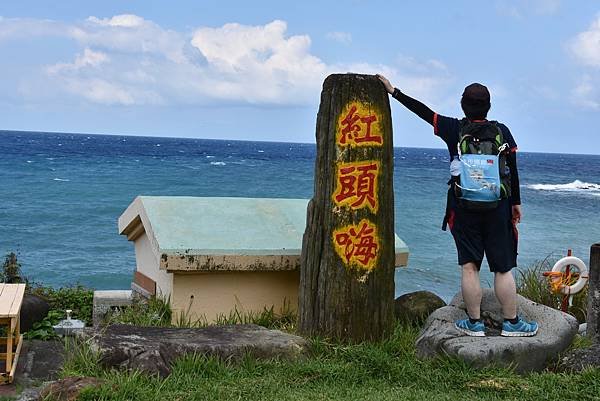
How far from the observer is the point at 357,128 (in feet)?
19.6

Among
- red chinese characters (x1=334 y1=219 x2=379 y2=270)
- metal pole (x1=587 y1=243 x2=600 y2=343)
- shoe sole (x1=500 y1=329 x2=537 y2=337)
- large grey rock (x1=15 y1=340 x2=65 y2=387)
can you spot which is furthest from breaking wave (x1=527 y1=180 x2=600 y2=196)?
large grey rock (x1=15 y1=340 x2=65 y2=387)

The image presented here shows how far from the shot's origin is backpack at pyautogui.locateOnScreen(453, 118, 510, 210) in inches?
218

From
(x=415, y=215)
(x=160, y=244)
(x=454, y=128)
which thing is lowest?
→ (x=415, y=215)

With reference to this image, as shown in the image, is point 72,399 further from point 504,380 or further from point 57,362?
point 504,380

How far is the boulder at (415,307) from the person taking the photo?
676 cm

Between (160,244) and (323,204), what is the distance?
1385mm

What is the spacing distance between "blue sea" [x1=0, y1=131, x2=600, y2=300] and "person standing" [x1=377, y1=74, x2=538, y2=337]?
258 inches

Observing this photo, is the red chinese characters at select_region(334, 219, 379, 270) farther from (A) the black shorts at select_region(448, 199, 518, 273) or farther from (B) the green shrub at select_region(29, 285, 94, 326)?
(B) the green shrub at select_region(29, 285, 94, 326)

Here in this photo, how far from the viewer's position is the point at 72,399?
14.9 ft

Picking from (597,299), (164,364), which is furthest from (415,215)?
(164,364)

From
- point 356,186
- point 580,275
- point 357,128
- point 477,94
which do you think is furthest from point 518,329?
point 580,275

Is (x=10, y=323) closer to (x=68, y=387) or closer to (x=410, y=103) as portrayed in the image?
(x=68, y=387)

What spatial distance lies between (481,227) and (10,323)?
343 cm

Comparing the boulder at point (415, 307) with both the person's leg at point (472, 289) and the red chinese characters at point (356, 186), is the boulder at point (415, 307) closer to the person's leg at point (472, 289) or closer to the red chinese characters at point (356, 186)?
the person's leg at point (472, 289)
